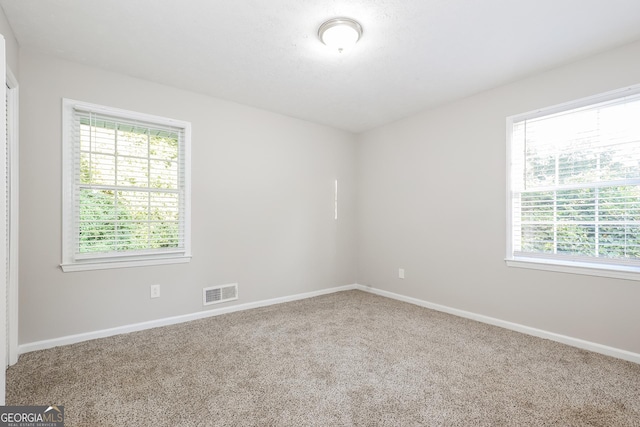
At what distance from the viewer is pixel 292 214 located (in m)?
4.23

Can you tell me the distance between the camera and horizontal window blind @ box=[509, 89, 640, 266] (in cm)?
253

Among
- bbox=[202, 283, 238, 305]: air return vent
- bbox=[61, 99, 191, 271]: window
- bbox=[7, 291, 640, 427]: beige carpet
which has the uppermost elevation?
bbox=[61, 99, 191, 271]: window

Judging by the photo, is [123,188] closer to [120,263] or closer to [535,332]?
[120,263]

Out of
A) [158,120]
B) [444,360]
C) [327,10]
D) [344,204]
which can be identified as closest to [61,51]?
[158,120]

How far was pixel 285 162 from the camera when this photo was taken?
4.17 m

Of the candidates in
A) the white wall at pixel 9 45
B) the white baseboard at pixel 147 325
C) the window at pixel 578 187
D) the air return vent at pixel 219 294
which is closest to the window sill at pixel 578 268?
the window at pixel 578 187

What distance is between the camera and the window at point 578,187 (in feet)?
8.27

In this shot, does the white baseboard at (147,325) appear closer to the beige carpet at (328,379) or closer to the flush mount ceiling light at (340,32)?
the beige carpet at (328,379)

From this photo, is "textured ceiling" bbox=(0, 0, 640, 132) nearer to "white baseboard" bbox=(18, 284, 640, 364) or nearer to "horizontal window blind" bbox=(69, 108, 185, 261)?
"horizontal window blind" bbox=(69, 108, 185, 261)

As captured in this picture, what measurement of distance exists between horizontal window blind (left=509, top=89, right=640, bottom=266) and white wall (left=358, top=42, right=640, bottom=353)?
6.2 inches

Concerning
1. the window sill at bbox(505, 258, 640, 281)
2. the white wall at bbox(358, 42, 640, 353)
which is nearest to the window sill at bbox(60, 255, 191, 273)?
the white wall at bbox(358, 42, 640, 353)

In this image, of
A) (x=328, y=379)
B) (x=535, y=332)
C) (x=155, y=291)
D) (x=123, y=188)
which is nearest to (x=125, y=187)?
(x=123, y=188)

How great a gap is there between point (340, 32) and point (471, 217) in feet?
7.79

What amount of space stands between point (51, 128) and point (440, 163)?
12.8 ft
